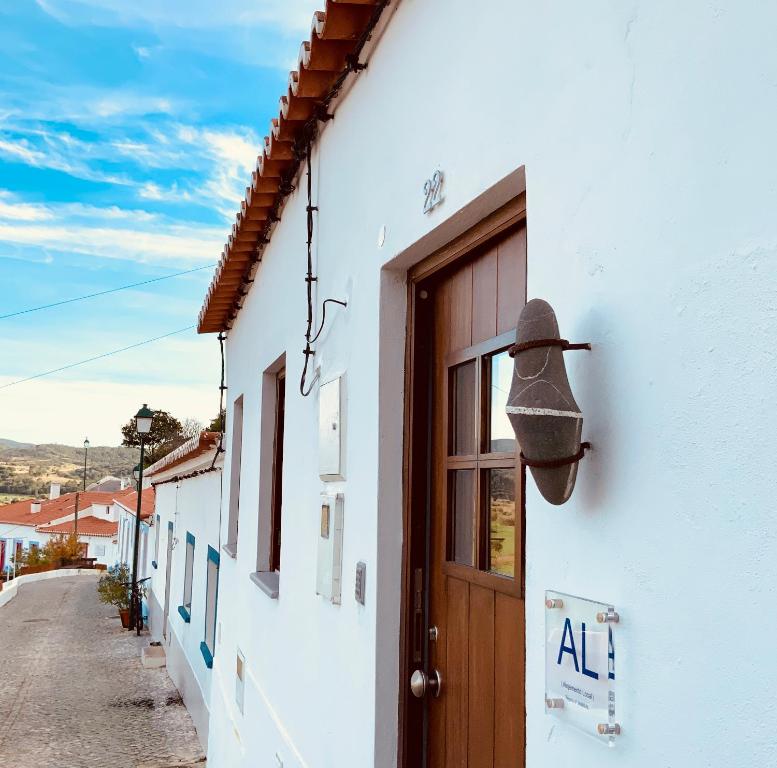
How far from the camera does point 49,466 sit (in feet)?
354

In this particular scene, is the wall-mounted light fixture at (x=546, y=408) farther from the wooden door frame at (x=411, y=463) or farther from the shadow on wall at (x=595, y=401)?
the wooden door frame at (x=411, y=463)

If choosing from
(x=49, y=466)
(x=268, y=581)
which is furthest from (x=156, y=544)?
(x=49, y=466)

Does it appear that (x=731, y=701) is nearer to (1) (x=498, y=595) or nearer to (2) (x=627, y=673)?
(2) (x=627, y=673)

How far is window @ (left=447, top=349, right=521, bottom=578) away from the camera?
6.87 feet

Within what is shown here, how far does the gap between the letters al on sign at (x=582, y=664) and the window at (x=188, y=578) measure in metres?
9.55

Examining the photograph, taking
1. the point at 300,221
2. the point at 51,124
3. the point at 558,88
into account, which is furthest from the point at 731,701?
the point at 51,124

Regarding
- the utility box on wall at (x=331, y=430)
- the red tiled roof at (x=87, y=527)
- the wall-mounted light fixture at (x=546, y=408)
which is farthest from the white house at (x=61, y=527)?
the wall-mounted light fixture at (x=546, y=408)

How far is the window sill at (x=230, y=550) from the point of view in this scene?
648 cm

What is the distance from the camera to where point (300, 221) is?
14.5 ft

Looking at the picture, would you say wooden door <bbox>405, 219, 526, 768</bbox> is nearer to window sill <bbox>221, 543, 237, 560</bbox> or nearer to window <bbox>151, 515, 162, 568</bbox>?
window sill <bbox>221, 543, 237, 560</bbox>

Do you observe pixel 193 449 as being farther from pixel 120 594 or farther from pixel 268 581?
pixel 120 594

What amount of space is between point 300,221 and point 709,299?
3.40 m

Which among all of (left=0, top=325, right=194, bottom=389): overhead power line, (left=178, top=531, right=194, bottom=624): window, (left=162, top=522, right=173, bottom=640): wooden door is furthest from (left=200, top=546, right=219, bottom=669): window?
(left=0, top=325, right=194, bottom=389): overhead power line

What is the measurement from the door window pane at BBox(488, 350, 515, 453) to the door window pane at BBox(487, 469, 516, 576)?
7 centimetres
